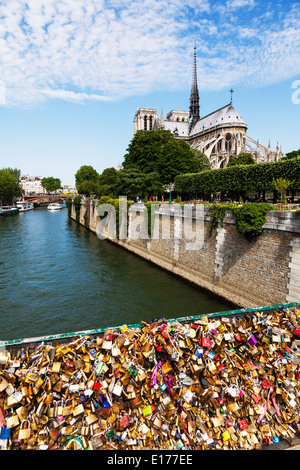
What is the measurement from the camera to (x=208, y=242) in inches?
605

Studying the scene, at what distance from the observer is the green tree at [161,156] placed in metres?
38.2

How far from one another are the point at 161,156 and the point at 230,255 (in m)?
28.6

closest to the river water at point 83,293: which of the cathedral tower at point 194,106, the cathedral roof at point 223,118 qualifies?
the cathedral roof at point 223,118

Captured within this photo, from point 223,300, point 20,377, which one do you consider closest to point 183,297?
point 223,300

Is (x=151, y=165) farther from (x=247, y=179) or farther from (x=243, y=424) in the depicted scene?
(x=243, y=424)

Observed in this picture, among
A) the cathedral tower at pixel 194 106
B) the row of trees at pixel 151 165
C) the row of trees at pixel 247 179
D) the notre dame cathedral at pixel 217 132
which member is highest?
the cathedral tower at pixel 194 106

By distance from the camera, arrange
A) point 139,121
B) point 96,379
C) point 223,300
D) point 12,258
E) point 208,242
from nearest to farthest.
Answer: point 96,379
point 223,300
point 208,242
point 12,258
point 139,121

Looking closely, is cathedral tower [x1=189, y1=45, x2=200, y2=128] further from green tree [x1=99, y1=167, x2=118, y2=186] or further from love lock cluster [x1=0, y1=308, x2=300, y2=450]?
love lock cluster [x1=0, y1=308, x2=300, y2=450]

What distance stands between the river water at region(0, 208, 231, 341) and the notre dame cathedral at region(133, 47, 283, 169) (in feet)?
164

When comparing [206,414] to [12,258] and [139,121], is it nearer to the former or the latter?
[12,258]

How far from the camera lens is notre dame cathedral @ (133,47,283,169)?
65825 mm

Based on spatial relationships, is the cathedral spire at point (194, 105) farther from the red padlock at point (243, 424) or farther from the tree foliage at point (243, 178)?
the red padlock at point (243, 424)
